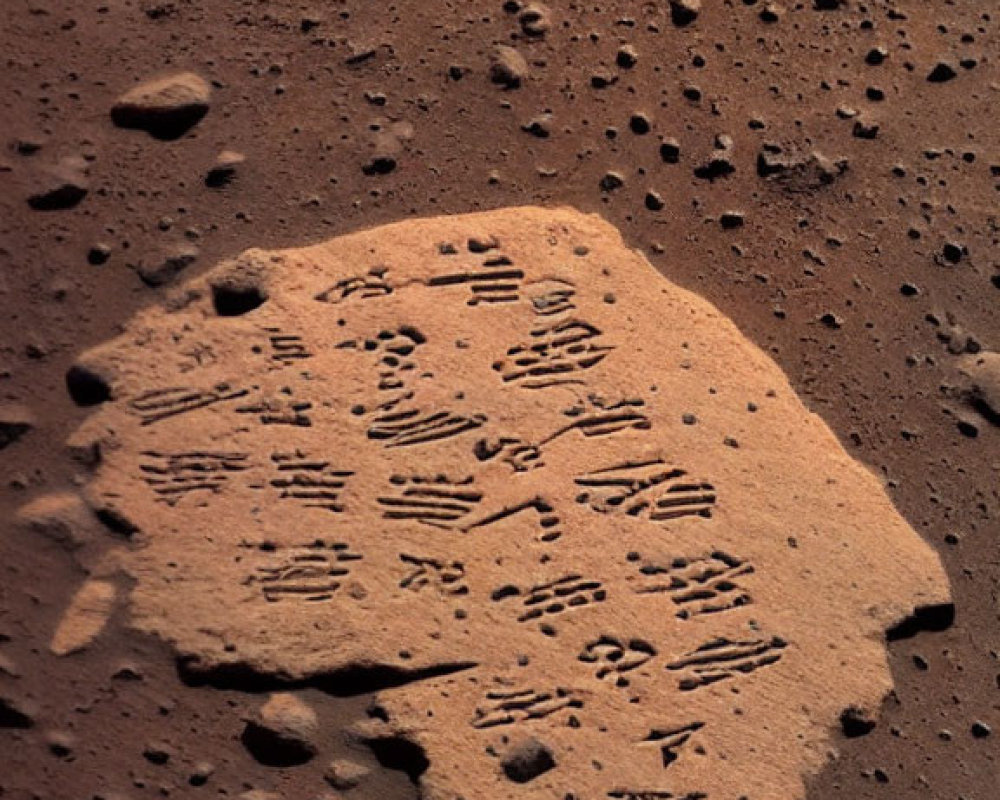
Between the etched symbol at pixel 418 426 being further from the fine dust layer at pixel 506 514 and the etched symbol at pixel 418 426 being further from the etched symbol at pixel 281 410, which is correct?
the etched symbol at pixel 281 410

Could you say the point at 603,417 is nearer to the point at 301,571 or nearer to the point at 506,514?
the point at 506,514

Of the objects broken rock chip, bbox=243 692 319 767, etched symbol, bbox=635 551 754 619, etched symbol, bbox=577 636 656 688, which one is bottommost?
broken rock chip, bbox=243 692 319 767

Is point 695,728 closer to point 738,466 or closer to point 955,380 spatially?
point 738,466

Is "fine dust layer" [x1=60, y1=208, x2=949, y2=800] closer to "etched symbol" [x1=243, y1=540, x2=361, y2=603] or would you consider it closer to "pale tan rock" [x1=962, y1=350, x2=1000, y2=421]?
"etched symbol" [x1=243, y1=540, x2=361, y2=603]

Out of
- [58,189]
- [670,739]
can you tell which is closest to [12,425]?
[58,189]

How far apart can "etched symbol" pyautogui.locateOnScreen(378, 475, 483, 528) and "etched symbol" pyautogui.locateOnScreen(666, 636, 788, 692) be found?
15.8 inches

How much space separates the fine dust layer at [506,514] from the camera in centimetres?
221

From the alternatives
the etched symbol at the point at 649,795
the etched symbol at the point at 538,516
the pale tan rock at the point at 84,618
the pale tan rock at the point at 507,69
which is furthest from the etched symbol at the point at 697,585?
the pale tan rock at the point at 507,69

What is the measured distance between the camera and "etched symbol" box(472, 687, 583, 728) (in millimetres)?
2199

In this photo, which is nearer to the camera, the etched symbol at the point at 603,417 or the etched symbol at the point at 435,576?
the etched symbol at the point at 435,576

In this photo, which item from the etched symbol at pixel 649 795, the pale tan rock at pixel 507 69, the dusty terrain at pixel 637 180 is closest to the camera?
the etched symbol at pixel 649 795

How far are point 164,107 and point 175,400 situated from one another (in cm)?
58

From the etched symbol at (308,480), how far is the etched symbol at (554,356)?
12.6 inches

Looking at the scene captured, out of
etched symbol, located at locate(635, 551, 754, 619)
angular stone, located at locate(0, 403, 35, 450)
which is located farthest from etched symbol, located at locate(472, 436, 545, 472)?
angular stone, located at locate(0, 403, 35, 450)
